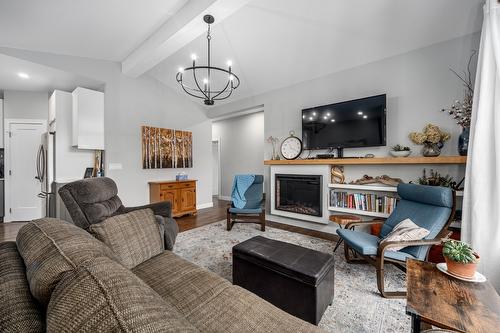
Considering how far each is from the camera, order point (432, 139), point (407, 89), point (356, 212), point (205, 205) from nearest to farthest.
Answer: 1. point (432, 139)
2. point (407, 89)
3. point (356, 212)
4. point (205, 205)

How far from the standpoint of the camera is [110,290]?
527 millimetres

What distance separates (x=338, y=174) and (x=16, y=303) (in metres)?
3.71

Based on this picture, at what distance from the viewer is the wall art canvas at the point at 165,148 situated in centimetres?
462

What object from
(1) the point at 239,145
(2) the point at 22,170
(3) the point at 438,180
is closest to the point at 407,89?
(3) the point at 438,180

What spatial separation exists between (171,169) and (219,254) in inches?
117

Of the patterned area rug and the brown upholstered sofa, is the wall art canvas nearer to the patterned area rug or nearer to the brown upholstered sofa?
the patterned area rug

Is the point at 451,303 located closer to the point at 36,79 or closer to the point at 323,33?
the point at 323,33

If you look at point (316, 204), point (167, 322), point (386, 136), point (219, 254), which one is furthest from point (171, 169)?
point (167, 322)

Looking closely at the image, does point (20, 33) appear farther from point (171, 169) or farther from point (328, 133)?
point (328, 133)

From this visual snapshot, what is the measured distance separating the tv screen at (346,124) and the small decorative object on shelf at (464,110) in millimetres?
774

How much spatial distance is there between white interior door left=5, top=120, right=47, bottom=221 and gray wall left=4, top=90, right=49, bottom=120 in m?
0.13

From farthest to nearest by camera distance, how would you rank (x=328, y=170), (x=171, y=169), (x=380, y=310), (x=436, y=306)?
(x=171, y=169) < (x=328, y=170) < (x=380, y=310) < (x=436, y=306)

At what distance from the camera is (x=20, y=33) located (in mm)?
2902

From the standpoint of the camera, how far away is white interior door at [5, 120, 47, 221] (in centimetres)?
429
